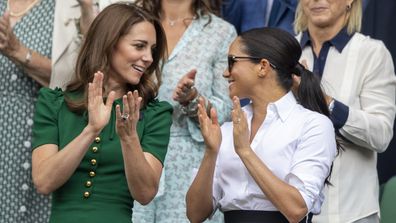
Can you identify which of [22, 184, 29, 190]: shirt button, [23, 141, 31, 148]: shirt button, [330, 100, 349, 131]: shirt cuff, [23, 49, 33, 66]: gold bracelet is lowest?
[22, 184, 29, 190]: shirt button

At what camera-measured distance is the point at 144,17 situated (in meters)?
4.98

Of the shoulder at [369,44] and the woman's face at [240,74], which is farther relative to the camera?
the shoulder at [369,44]

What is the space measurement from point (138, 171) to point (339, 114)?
137cm

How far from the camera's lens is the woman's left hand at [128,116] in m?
4.49

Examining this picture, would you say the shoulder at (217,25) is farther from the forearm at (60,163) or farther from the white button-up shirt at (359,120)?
the forearm at (60,163)

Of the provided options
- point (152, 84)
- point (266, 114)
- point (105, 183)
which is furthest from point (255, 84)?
point (105, 183)

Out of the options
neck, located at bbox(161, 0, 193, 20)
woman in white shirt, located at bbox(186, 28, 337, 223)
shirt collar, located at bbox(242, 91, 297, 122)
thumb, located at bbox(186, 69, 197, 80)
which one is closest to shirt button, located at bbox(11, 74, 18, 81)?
neck, located at bbox(161, 0, 193, 20)

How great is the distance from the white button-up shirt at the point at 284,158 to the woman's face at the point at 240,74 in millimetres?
148

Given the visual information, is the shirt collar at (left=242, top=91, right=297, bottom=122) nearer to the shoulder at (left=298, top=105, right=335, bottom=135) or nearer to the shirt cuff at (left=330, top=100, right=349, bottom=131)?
the shoulder at (left=298, top=105, right=335, bottom=135)

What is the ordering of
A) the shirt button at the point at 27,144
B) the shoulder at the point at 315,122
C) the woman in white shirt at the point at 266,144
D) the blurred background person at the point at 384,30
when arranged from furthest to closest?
the blurred background person at the point at 384,30, the shirt button at the point at 27,144, the shoulder at the point at 315,122, the woman in white shirt at the point at 266,144

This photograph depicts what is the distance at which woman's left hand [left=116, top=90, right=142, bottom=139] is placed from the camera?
449cm

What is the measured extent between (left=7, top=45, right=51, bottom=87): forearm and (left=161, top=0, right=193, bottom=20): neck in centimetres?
76

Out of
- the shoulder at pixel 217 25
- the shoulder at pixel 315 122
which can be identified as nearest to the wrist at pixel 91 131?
the shoulder at pixel 315 122

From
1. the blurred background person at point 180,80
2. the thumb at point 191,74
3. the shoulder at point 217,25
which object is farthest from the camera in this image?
the shoulder at point 217,25
